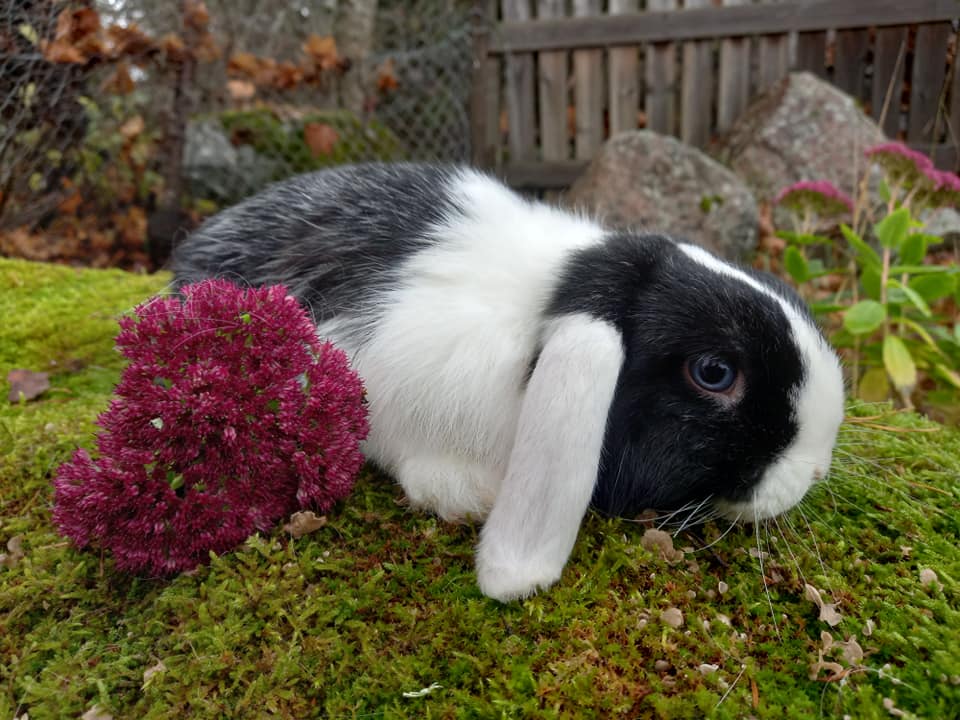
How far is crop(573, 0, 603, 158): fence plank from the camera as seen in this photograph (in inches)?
273

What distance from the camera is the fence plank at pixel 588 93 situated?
694 cm

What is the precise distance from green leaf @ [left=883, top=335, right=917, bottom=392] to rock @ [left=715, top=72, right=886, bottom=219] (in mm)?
3118

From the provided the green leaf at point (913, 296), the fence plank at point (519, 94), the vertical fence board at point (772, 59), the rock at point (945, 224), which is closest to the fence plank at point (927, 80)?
the rock at point (945, 224)

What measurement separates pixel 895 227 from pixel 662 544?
238 cm

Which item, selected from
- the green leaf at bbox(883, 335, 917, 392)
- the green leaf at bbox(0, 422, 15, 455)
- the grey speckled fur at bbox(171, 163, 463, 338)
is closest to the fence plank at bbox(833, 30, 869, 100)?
the green leaf at bbox(883, 335, 917, 392)

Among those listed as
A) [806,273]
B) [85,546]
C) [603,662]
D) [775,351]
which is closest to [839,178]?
[806,273]

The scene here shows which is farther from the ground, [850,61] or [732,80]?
[850,61]

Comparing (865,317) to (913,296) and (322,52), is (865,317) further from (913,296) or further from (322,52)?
(322,52)

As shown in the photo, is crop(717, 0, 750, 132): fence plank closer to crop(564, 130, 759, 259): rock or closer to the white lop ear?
crop(564, 130, 759, 259): rock

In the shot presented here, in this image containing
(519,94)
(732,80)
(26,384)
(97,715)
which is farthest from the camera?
(519,94)

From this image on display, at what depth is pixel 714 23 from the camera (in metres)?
6.69

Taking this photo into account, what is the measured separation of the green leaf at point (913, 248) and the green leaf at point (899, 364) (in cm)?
41

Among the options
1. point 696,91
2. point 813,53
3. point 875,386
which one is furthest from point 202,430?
point 813,53

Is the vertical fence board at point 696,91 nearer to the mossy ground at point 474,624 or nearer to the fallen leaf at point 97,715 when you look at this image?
the mossy ground at point 474,624
